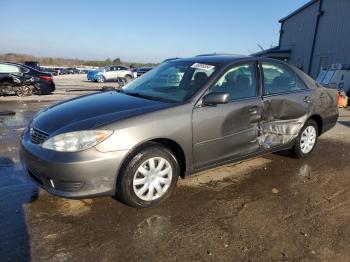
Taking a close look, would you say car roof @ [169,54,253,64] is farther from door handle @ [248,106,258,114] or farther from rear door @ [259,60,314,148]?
door handle @ [248,106,258,114]

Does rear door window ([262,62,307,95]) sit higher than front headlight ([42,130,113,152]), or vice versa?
rear door window ([262,62,307,95])

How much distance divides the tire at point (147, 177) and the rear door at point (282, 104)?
Answer: 60.1 inches

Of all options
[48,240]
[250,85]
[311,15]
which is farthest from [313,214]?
[311,15]

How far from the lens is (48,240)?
3152mm

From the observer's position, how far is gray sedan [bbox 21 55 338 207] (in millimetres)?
3428

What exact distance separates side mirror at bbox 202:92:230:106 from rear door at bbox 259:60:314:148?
0.94m

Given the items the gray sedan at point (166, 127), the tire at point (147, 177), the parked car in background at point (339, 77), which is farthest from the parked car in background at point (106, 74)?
the tire at point (147, 177)

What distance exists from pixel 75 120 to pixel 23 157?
2.34 ft

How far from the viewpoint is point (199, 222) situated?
3576mm

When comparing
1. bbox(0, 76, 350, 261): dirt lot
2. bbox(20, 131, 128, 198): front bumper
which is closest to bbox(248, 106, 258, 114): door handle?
bbox(0, 76, 350, 261): dirt lot

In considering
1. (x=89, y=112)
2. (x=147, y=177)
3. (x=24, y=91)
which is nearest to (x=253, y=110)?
(x=147, y=177)

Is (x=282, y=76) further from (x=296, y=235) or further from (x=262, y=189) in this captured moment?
(x=296, y=235)

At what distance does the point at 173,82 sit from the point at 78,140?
5.42 feet

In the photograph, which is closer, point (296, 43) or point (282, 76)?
point (282, 76)
